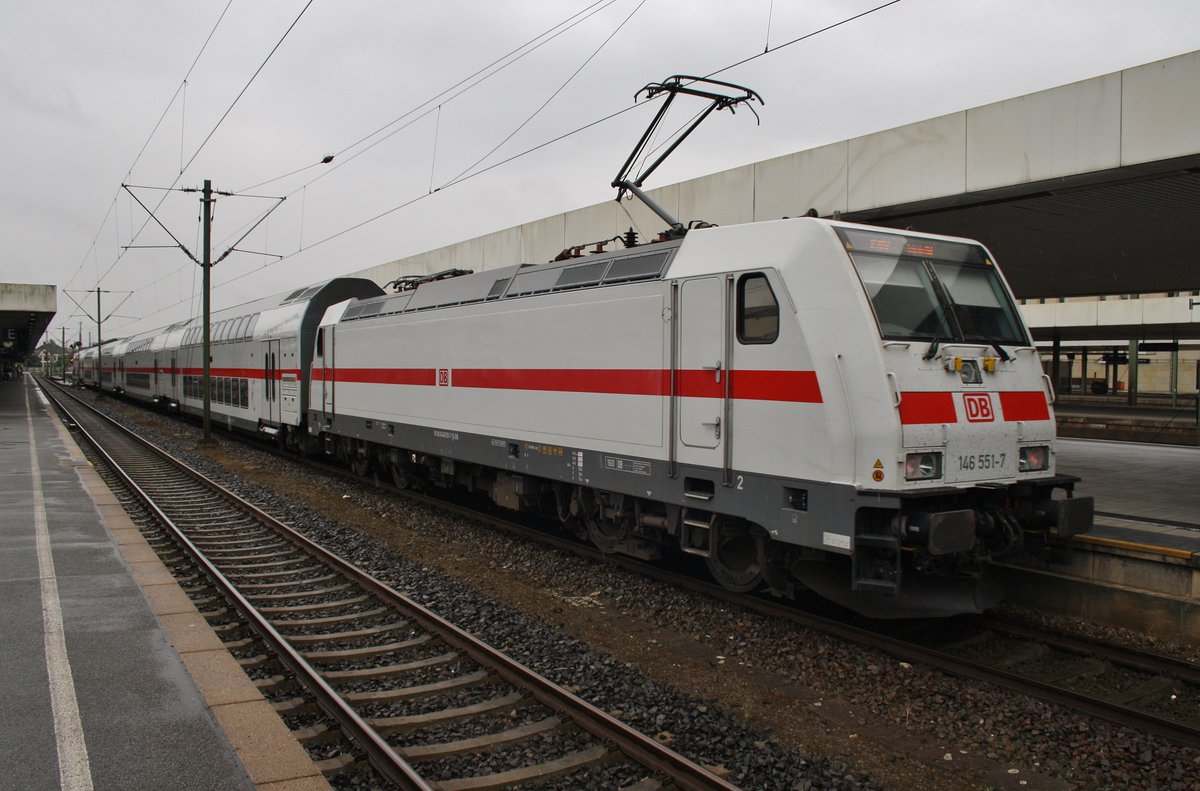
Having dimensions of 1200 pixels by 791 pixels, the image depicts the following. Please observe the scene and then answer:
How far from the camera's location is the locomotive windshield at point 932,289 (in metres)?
6.62

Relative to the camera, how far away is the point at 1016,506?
7059 millimetres

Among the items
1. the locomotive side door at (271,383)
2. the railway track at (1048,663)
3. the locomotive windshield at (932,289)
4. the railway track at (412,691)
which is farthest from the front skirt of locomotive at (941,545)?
the locomotive side door at (271,383)

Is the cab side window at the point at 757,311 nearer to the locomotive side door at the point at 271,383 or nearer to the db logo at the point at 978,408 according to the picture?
the db logo at the point at 978,408

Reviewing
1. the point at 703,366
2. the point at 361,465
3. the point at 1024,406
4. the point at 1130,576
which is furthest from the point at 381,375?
the point at 1130,576

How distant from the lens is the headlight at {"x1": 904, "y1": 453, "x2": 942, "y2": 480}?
6.14 meters

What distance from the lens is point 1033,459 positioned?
7035 millimetres

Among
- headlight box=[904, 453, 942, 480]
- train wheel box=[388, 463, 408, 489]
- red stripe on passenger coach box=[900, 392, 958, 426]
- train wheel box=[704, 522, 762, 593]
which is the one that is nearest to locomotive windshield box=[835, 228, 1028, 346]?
red stripe on passenger coach box=[900, 392, 958, 426]

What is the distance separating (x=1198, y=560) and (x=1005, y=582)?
1.66 m

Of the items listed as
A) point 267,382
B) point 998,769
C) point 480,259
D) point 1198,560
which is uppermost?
point 480,259

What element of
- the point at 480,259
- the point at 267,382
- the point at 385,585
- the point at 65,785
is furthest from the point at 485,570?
the point at 480,259

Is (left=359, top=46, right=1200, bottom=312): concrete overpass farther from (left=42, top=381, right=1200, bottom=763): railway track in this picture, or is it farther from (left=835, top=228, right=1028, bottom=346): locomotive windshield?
(left=42, top=381, right=1200, bottom=763): railway track

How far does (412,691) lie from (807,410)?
11.7ft

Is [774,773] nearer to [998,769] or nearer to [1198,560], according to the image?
[998,769]

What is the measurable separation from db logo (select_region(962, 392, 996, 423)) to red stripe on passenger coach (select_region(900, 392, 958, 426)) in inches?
6.9
